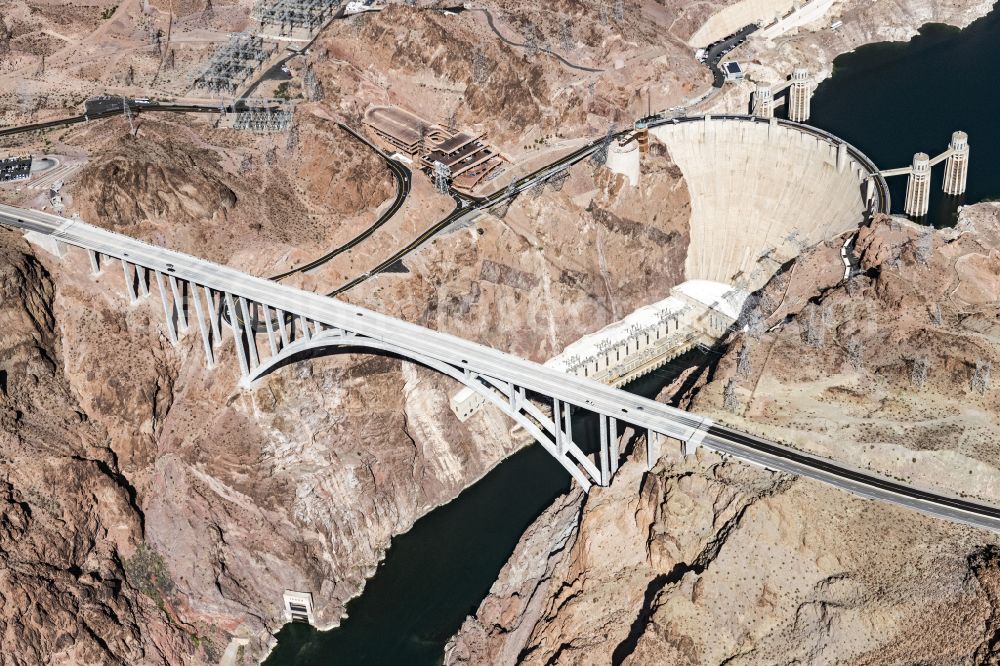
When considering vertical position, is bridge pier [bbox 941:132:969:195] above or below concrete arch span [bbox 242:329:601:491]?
above

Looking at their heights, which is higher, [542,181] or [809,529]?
[542,181]

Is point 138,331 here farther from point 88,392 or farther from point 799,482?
point 799,482

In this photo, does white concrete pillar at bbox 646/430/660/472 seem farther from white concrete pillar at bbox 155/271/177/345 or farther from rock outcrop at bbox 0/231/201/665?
white concrete pillar at bbox 155/271/177/345

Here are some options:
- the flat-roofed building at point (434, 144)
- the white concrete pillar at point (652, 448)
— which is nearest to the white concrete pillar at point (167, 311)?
the flat-roofed building at point (434, 144)

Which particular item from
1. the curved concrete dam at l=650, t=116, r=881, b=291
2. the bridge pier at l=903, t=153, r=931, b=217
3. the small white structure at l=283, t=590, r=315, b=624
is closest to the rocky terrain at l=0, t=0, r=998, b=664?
the small white structure at l=283, t=590, r=315, b=624

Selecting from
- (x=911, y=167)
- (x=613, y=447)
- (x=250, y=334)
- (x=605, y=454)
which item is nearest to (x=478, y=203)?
(x=250, y=334)

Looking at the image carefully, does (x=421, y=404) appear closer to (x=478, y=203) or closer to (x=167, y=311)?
(x=167, y=311)
